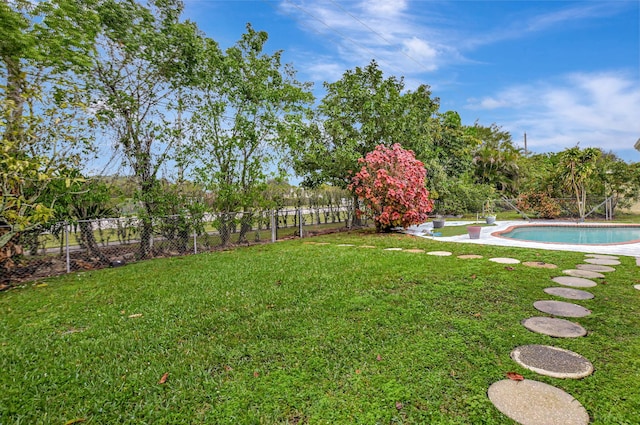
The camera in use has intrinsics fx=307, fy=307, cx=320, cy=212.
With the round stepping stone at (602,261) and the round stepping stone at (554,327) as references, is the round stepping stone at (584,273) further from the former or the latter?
the round stepping stone at (554,327)

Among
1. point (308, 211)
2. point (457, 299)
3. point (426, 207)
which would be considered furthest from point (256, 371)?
point (308, 211)

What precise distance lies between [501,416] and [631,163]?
60.4 feet

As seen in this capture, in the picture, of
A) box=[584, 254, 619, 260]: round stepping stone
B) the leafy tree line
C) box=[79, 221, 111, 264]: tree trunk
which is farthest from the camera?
box=[79, 221, 111, 264]: tree trunk

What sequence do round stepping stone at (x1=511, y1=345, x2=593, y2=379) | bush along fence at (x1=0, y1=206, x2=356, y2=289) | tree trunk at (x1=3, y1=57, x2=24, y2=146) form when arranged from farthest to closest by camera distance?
bush along fence at (x1=0, y1=206, x2=356, y2=289), tree trunk at (x1=3, y1=57, x2=24, y2=146), round stepping stone at (x1=511, y1=345, x2=593, y2=379)

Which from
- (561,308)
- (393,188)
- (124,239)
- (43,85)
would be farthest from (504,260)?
(43,85)

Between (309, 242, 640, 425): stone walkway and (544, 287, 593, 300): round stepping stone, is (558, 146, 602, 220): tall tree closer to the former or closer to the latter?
(544, 287, 593, 300): round stepping stone

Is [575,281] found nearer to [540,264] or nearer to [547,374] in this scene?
[540,264]

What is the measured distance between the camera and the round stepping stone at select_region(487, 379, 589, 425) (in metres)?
1.64

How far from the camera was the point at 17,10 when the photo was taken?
208 inches

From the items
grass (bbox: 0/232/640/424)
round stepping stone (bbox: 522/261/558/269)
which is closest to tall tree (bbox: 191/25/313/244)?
grass (bbox: 0/232/640/424)

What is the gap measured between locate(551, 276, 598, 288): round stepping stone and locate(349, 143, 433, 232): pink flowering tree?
5.37m

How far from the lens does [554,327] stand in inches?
107

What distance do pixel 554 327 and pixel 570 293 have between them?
48.8 inches

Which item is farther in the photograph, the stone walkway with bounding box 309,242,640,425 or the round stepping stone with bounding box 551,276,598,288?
A: the round stepping stone with bounding box 551,276,598,288
